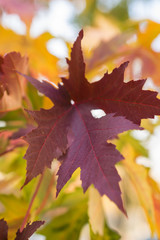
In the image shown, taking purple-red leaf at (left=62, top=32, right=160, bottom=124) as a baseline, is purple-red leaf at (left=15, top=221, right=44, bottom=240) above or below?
below

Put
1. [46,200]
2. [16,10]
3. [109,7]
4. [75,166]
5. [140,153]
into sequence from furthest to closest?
[109,7] → [16,10] → [140,153] → [46,200] → [75,166]

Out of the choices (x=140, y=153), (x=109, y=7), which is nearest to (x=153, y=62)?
(x=140, y=153)

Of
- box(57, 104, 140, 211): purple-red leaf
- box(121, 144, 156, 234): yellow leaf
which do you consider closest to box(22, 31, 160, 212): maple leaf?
box(57, 104, 140, 211): purple-red leaf

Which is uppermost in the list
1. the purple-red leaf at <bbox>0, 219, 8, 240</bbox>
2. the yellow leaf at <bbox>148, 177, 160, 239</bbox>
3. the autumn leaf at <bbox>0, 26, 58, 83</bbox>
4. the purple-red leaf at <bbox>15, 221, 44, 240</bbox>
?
the autumn leaf at <bbox>0, 26, 58, 83</bbox>

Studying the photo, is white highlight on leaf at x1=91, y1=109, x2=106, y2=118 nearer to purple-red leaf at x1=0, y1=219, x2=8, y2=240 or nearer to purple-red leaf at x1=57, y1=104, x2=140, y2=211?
purple-red leaf at x1=57, y1=104, x2=140, y2=211

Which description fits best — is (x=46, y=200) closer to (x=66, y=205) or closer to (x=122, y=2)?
(x=66, y=205)
